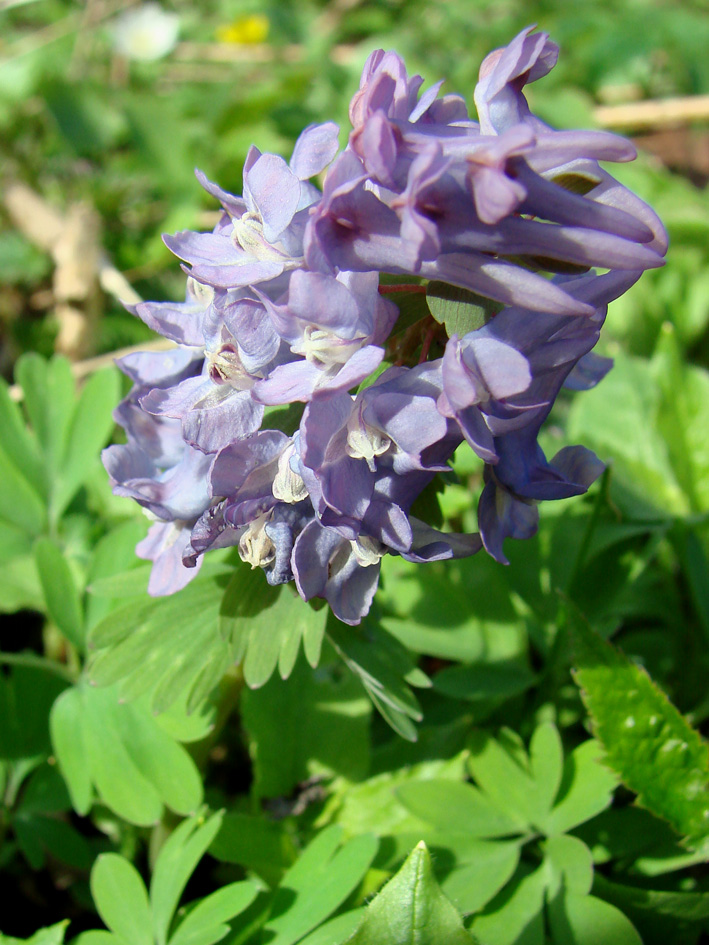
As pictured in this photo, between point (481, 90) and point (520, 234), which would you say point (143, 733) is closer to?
point (520, 234)

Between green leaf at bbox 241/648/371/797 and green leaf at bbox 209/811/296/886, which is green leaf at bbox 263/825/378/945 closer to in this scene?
green leaf at bbox 209/811/296/886

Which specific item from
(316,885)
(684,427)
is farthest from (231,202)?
(684,427)

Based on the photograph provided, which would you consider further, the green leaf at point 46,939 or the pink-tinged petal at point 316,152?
the green leaf at point 46,939

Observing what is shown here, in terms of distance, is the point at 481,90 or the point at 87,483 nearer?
the point at 481,90

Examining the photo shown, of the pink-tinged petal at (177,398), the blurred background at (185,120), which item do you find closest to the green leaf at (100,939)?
the pink-tinged petal at (177,398)

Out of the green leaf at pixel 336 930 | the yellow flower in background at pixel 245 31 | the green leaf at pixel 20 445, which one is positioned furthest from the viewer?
the yellow flower in background at pixel 245 31

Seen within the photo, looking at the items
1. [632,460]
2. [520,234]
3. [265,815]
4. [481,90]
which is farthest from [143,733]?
[632,460]

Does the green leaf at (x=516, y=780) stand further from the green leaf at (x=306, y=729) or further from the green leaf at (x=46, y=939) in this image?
the green leaf at (x=46, y=939)
